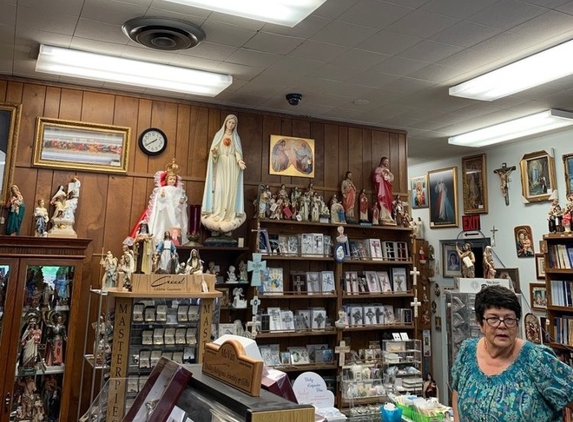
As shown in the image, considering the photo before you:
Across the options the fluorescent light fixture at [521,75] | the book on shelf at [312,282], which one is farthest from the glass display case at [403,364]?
the fluorescent light fixture at [521,75]

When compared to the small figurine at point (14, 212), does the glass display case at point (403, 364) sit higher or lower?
lower

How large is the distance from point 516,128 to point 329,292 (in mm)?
2646

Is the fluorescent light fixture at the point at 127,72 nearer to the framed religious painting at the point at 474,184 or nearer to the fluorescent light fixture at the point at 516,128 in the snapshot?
the fluorescent light fixture at the point at 516,128

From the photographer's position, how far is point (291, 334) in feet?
13.8

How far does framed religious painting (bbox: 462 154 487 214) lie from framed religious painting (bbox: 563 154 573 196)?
1044mm

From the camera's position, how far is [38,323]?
342cm

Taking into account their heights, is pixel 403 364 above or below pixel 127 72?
below

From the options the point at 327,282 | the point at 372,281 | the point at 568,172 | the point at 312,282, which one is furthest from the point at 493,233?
the point at 312,282

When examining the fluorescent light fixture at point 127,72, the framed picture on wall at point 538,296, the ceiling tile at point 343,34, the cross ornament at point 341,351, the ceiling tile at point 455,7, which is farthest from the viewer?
the framed picture on wall at point 538,296

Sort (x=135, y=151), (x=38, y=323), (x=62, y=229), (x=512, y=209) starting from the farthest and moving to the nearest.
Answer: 1. (x=512, y=209)
2. (x=135, y=151)
3. (x=62, y=229)
4. (x=38, y=323)

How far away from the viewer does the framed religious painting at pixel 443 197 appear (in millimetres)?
6285

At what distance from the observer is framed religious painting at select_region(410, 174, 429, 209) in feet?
22.3

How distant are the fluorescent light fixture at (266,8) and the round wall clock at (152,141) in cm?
182

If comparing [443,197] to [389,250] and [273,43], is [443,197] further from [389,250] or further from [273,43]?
[273,43]
